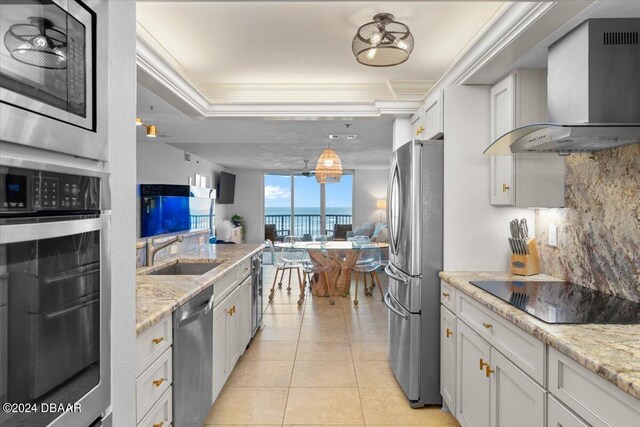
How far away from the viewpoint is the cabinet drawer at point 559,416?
127 cm

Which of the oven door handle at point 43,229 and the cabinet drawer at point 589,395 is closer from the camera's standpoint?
the oven door handle at point 43,229

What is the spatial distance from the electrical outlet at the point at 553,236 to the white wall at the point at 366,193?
26.3ft

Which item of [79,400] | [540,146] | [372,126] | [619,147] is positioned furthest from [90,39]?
[372,126]

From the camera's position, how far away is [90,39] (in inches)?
36.4

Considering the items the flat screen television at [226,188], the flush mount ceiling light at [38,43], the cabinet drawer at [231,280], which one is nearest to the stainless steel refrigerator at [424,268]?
the cabinet drawer at [231,280]

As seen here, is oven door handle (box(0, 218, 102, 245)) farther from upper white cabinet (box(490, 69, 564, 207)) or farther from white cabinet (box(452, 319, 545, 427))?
upper white cabinet (box(490, 69, 564, 207))

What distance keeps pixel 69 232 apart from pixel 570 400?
1531mm

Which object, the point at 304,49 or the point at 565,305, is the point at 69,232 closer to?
the point at 565,305

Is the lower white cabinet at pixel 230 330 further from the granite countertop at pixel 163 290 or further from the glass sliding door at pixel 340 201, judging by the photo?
the glass sliding door at pixel 340 201

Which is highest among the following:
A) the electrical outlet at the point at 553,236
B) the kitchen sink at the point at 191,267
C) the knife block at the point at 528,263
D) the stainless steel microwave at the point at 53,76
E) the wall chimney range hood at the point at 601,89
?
the wall chimney range hood at the point at 601,89

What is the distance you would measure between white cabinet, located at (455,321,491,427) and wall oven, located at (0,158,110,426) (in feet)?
5.60

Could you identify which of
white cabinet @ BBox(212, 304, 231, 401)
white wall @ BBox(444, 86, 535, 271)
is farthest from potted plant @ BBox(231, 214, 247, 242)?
white wall @ BBox(444, 86, 535, 271)

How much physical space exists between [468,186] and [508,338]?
1241mm

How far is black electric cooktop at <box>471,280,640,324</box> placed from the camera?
1580 mm
